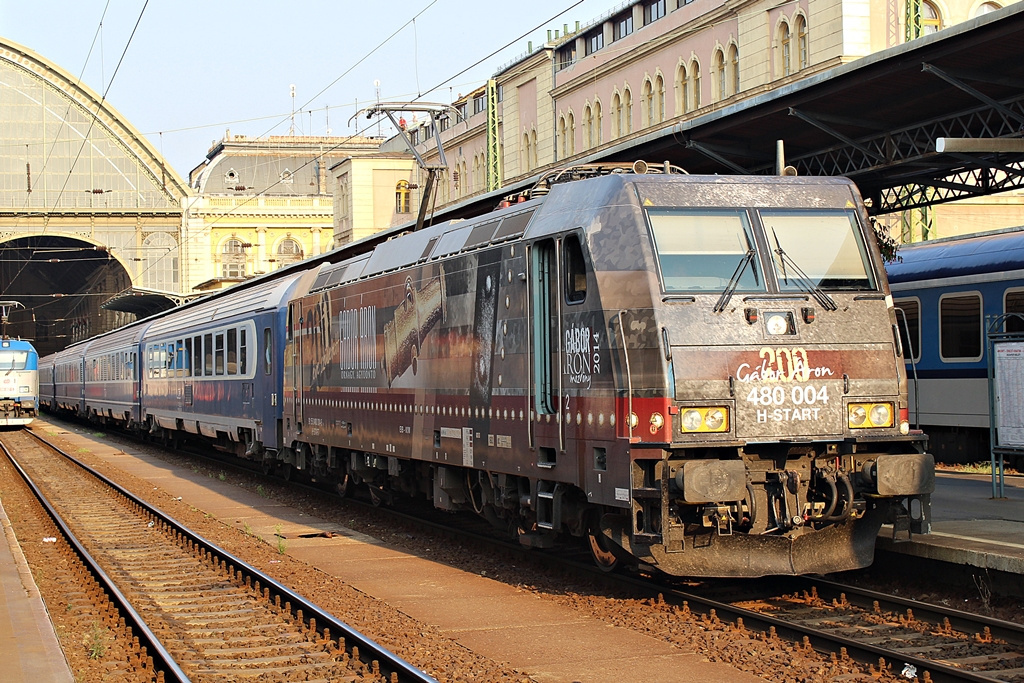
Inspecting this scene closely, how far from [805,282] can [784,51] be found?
78.9ft

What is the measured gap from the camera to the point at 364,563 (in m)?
13.0

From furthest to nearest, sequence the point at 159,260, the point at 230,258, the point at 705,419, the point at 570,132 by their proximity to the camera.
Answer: the point at 230,258 → the point at 159,260 → the point at 570,132 → the point at 705,419

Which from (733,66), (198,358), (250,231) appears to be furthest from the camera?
(250,231)

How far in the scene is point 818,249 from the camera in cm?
1010

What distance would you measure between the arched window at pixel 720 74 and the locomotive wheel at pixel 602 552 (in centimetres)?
2593

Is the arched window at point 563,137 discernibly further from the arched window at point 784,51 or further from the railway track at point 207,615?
the railway track at point 207,615

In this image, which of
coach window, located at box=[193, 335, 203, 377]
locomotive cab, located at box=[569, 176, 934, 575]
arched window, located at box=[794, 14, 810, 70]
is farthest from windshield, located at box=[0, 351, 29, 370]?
locomotive cab, located at box=[569, 176, 934, 575]

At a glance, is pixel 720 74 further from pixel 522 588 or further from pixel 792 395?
pixel 792 395

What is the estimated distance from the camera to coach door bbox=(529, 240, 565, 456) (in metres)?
10.5

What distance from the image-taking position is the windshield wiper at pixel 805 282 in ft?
32.1

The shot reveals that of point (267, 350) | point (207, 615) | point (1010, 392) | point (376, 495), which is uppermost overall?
point (267, 350)

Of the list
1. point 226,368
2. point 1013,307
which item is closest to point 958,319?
point 1013,307

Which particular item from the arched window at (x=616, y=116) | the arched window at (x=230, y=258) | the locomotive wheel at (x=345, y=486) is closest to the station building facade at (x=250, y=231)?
the arched window at (x=230, y=258)

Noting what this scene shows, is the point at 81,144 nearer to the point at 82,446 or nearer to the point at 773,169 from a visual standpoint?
the point at 82,446
